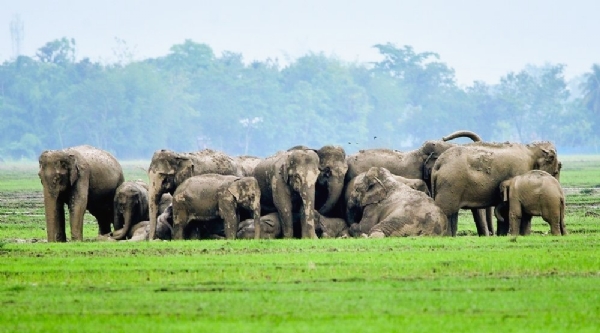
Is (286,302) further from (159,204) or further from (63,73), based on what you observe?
(63,73)

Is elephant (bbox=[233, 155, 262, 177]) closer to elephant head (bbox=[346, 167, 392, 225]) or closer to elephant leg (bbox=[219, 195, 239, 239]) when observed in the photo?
elephant head (bbox=[346, 167, 392, 225])

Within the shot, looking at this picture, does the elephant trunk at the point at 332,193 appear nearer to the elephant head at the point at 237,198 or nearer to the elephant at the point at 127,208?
the elephant head at the point at 237,198

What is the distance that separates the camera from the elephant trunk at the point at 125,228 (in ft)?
97.6

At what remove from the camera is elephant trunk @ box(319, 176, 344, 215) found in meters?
30.1

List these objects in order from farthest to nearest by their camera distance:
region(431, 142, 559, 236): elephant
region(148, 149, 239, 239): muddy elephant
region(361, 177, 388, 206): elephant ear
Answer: region(148, 149, 239, 239): muddy elephant < region(361, 177, 388, 206): elephant ear < region(431, 142, 559, 236): elephant

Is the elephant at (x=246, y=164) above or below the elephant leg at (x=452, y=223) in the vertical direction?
above

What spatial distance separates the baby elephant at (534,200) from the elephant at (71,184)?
7408mm

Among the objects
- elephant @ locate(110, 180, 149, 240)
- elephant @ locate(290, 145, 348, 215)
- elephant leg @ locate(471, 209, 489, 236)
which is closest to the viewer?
elephant leg @ locate(471, 209, 489, 236)

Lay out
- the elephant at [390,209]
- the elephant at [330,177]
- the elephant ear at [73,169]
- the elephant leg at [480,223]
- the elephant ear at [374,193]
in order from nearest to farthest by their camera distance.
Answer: the elephant at [390,209] < the elephant ear at [73,169] < the elephant ear at [374,193] < the elephant leg at [480,223] < the elephant at [330,177]

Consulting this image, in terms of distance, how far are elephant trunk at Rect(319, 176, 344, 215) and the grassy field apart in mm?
3197

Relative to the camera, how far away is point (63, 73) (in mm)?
152125

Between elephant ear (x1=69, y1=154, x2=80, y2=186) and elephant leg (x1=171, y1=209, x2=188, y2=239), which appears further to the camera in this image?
elephant ear (x1=69, y1=154, x2=80, y2=186)

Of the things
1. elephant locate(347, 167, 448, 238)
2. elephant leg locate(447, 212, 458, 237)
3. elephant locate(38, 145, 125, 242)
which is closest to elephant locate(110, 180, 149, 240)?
elephant locate(38, 145, 125, 242)

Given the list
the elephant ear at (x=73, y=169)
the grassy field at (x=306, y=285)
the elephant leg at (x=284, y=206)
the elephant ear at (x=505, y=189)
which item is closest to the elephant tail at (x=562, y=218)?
the grassy field at (x=306, y=285)
